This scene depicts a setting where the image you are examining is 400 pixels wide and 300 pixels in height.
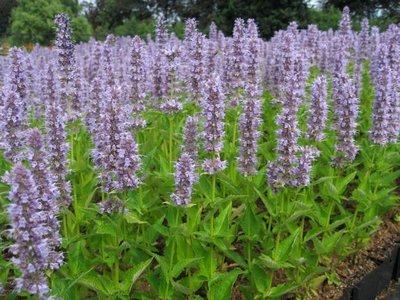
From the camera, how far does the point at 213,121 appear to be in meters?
4.63

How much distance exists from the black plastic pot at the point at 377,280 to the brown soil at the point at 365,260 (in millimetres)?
59

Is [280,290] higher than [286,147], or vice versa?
[286,147]

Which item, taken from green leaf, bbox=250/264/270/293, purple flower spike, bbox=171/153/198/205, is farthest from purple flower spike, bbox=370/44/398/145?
purple flower spike, bbox=171/153/198/205

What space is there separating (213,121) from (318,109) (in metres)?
1.13

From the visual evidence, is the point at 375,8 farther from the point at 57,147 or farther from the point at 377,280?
the point at 57,147

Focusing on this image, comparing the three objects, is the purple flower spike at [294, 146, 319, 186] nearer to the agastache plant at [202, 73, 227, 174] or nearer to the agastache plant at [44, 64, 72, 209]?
the agastache plant at [202, 73, 227, 174]

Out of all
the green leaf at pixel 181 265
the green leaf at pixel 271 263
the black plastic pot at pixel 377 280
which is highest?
the green leaf at pixel 181 265

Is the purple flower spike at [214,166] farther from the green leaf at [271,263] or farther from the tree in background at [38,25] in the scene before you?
the tree in background at [38,25]

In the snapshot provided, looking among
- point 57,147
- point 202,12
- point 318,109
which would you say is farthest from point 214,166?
point 202,12

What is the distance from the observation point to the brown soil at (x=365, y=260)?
5.38m

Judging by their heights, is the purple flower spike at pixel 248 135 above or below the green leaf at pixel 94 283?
above

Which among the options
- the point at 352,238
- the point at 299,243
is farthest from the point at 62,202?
the point at 352,238

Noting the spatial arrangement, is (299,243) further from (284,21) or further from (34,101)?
(284,21)

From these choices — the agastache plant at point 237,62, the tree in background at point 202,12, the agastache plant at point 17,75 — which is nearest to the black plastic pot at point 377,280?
the agastache plant at point 237,62
